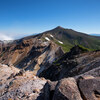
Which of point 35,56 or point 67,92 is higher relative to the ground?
point 67,92

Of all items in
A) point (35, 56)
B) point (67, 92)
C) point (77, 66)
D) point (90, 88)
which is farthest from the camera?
point (35, 56)

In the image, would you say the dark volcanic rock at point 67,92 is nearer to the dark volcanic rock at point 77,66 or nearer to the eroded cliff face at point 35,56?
the dark volcanic rock at point 77,66

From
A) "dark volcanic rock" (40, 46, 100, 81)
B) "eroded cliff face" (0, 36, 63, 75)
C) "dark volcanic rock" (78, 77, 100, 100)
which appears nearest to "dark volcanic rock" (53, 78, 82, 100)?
"dark volcanic rock" (78, 77, 100, 100)

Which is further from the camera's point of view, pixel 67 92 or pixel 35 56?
pixel 35 56

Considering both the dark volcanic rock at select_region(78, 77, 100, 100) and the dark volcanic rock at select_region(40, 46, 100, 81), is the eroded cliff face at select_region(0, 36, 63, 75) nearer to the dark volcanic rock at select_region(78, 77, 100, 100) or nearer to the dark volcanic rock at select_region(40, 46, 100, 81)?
the dark volcanic rock at select_region(40, 46, 100, 81)

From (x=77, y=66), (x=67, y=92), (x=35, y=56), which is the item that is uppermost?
(x=67, y=92)

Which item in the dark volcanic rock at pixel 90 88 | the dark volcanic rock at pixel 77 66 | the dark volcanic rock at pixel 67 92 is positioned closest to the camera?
→ the dark volcanic rock at pixel 67 92

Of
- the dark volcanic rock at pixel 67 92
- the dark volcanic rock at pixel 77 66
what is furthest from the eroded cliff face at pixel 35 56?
the dark volcanic rock at pixel 67 92

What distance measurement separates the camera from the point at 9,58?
232 feet

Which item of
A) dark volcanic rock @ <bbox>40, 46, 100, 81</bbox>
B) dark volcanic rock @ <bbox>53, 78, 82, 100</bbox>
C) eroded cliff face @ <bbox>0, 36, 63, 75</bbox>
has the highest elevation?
dark volcanic rock @ <bbox>53, 78, 82, 100</bbox>

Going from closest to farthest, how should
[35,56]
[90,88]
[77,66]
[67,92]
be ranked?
1. [67,92]
2. [90,88]
3. [77,66]
4. [35,56]

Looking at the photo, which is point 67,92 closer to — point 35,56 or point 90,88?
point 90,88

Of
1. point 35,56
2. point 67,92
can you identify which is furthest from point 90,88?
point 35,56

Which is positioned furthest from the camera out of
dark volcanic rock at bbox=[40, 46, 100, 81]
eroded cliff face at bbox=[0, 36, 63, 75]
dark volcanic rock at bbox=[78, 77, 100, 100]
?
eroded cliff face at bbox=[0, 36, 63, 75]
